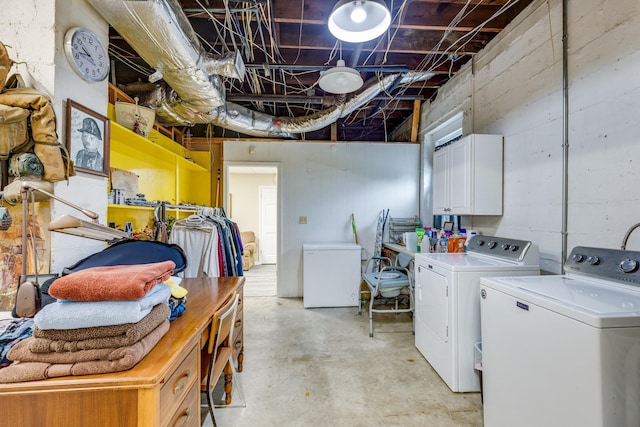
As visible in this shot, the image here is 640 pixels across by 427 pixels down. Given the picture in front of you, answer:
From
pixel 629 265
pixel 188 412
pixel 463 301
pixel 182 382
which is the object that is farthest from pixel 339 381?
pixel 629 265

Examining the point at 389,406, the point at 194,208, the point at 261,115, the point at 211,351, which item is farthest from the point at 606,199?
the point at 261,115

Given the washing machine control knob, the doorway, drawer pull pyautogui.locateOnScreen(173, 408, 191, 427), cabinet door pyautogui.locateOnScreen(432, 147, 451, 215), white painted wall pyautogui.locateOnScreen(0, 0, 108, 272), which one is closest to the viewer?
drawer pull pyautogui.locateOnScreen(173, 408, 191, 427)

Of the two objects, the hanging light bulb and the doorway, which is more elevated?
the hanging light bulb

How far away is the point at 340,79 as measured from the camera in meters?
2.49

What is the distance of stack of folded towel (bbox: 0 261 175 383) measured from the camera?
0.84 m

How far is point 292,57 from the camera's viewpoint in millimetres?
3062

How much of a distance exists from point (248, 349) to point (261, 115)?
9.26 ft

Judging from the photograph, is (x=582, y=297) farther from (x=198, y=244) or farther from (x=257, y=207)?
(x=257, y=207)

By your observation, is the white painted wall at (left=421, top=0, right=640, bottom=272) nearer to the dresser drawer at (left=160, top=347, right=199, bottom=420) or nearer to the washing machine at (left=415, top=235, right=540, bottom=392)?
the washing machine at (left=415, top=235, right=540, bottom=392)

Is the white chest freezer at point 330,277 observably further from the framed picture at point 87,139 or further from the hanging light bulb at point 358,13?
the hanging light bulb at point 358,13

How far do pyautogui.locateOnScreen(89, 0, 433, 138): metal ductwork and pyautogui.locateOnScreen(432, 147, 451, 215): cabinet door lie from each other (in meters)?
0.98

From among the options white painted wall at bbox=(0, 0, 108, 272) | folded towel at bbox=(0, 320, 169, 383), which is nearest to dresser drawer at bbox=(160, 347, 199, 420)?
folded towel at bbox=(0, 320, 169, 383)

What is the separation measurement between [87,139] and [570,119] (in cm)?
303

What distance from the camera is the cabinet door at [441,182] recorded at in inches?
115
